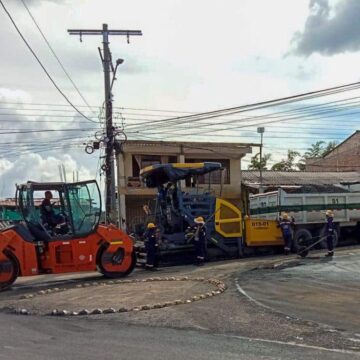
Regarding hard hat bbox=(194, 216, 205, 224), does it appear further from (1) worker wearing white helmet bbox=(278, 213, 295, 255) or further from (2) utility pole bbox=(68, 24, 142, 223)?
(2) utility pole bbox=(68, 24, 142, 223)

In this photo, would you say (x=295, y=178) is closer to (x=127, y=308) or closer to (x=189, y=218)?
(x=189, y=218)

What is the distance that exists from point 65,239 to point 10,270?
1683 millimetres

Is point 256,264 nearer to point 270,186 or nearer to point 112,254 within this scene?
point 112,254

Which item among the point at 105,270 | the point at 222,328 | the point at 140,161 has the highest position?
the point at 140,161

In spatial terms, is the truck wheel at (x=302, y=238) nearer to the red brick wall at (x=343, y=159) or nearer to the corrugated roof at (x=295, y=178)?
the corrugated roof at (x=295, y=178)

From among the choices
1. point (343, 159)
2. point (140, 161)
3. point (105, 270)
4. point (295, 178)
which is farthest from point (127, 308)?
point (343, 159)

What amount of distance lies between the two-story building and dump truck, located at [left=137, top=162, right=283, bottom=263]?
14.0 metres

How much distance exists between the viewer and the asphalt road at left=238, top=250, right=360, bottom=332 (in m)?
9.92

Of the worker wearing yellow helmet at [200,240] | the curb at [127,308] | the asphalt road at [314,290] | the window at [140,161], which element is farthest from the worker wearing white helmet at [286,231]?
the window at [140,161]

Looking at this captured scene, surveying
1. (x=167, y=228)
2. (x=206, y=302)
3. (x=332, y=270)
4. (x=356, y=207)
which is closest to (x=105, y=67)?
(x=167, y=228)

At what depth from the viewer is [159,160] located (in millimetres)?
38969

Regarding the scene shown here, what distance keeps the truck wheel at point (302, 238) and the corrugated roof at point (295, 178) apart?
1621 centimetres

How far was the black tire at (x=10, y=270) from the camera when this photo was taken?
15.7m

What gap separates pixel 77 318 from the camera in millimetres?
10672
